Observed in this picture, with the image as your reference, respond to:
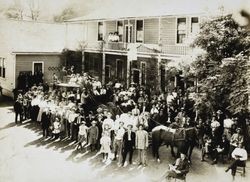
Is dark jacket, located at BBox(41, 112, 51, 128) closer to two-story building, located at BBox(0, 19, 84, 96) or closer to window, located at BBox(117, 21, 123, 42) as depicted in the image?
two-story building, located at BBox(0, 19, 84, 96)

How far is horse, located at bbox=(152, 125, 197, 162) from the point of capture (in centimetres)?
568

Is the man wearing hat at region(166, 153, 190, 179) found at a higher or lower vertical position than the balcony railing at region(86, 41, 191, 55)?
lower

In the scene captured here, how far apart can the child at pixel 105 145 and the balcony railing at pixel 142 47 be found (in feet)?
12.3

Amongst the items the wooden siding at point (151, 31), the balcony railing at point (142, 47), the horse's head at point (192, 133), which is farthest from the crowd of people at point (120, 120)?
the wooden siding at point (151, 31)

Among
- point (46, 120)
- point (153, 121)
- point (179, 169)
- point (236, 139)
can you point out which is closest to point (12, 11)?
point (46, 120)

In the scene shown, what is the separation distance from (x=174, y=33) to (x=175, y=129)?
205 inches

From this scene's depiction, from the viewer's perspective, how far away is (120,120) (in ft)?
21.2

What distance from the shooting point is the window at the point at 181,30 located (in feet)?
33.0

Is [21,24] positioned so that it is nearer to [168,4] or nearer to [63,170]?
[168,4]

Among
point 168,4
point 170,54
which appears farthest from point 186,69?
point 170,54

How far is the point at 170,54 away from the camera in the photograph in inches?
382

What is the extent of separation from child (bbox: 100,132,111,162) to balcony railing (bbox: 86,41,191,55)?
376 cm

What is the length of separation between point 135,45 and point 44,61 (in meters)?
3.33

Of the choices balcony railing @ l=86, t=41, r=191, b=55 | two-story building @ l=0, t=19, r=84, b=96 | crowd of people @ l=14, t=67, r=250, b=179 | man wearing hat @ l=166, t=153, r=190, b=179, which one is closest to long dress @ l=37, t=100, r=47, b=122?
crowd of people @ l=14, t=67, r=250, b=179
